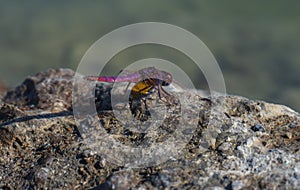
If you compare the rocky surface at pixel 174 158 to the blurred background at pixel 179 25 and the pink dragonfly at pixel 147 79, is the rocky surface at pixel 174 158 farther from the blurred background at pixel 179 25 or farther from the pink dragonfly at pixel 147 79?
the blurred background at pixel 179 25

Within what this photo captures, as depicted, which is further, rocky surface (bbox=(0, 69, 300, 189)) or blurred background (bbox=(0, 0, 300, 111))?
blurred background (bbox=(0, 0, 300, 111))

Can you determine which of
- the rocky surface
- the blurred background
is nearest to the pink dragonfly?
the rocky surface

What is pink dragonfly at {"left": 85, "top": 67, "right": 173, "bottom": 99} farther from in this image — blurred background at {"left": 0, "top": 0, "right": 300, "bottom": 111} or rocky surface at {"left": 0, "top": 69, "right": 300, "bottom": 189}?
blurred background at {"left": 0, "top": 0, "right": 300, "bottom": 111}

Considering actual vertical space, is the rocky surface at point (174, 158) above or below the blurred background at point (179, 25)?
below

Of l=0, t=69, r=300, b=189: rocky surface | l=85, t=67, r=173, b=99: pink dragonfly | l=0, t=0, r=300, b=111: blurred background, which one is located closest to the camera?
l=0, t=69, r=300, b=189: rocky surface

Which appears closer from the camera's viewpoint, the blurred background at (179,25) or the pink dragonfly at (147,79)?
the pink dragonfly at (147,79)

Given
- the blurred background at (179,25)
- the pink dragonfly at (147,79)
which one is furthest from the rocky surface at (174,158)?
the blurred background at (179,25)
